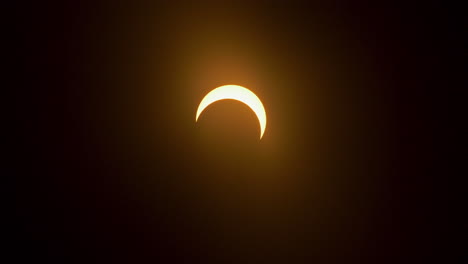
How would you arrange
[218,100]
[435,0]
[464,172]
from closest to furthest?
[218,100]
[435,0]
[464,172]

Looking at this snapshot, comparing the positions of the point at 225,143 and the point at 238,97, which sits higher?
the point at 238,97

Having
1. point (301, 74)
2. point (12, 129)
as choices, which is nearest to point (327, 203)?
point (301, 74)

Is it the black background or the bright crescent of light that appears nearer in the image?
the bright crescent of light

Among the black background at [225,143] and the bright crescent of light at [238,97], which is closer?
the bright crescent of light at [238,97]

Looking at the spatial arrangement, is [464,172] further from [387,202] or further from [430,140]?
[387,202]
